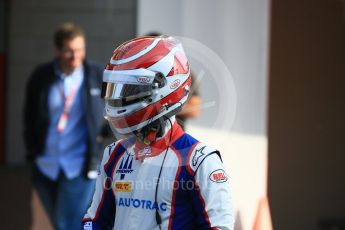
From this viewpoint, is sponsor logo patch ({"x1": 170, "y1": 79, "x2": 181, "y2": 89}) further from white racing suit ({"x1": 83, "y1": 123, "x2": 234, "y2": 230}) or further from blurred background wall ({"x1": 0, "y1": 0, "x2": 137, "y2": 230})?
blurred background wall ({"x1": 0, "y1": 0, "x2": 137, "y2": 230})

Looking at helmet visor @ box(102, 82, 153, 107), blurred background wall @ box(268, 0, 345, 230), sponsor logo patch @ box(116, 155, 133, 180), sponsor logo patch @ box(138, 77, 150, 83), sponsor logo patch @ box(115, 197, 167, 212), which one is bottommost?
blurred background wall @ box(268, 0, 345, 230)

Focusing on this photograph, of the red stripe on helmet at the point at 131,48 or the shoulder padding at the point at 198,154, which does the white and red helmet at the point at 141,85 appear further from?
the shoulder padding at the point at 198,154

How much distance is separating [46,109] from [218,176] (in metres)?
2.94

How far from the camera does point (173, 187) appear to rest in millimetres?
2541

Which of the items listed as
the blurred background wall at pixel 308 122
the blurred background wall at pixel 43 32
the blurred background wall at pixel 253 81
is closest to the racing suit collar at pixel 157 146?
the blurred background wall at pixel 253 81

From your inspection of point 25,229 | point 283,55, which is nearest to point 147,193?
point 283,55

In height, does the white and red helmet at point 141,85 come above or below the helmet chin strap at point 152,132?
above

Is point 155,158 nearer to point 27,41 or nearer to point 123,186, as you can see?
point 123,186

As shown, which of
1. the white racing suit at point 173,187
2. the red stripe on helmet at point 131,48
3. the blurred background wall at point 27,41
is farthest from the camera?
the blurred background wall at point 27,41

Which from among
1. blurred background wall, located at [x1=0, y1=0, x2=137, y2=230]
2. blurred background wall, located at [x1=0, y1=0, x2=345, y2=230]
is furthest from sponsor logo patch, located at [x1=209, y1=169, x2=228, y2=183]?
blurred background wall, located at [x1=0, y1=0, x2=137, y2=230]

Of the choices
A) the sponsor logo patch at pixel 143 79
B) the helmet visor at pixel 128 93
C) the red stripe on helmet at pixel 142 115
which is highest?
the sponsor logo patch at pixel 143 79

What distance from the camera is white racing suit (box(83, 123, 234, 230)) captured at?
2510mm

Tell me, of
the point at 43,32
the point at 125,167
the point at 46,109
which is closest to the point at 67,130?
the point at 46,109

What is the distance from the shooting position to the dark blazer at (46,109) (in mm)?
5242
